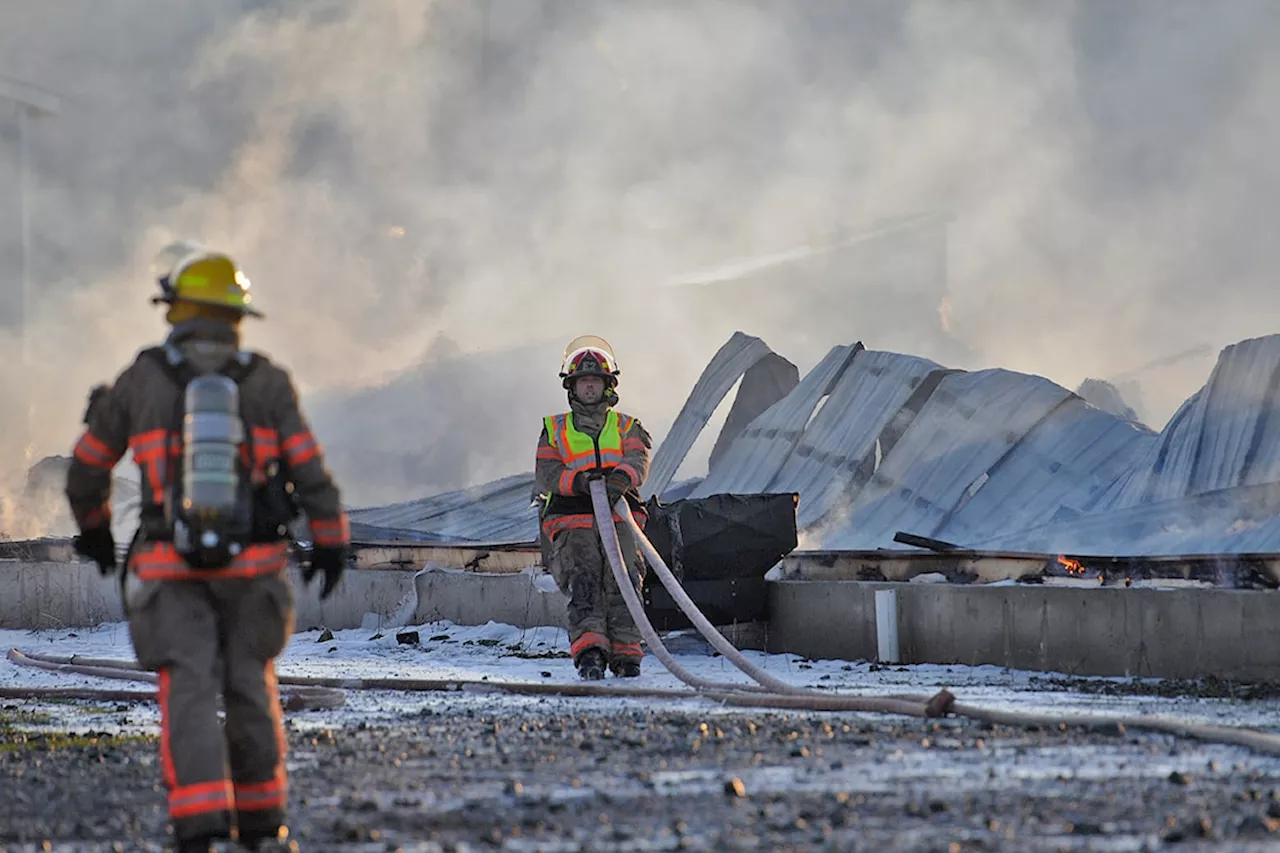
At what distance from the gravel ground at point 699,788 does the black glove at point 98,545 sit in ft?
2.49

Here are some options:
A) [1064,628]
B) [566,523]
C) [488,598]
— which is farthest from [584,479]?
[488,598]

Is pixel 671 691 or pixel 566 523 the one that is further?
pixel 566 523

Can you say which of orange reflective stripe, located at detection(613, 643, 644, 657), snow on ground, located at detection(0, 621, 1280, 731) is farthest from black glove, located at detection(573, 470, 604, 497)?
snow on ground, located at detection(0, 621, 1280, 731)

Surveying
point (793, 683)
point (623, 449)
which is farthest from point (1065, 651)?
point (623, 449)

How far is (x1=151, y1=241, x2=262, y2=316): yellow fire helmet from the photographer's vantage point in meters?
4.64

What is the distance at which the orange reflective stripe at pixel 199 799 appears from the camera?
4.14 meters

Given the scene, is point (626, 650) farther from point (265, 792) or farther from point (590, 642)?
point (265, 792)

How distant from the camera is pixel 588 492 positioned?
10602 mm

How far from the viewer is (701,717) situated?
7594 millimetres

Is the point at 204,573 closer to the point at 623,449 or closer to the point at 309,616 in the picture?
the point at 623,449

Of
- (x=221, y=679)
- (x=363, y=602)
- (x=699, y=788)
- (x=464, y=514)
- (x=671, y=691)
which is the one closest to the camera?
(x=221, y=679)

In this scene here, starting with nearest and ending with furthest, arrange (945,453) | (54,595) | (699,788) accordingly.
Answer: (699,788) < (54,595) < (945,453)

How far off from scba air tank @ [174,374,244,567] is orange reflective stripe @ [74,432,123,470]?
36cm

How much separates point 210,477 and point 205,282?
25.1 inches
